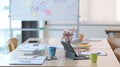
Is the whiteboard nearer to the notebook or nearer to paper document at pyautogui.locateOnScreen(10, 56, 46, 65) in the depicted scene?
the notebook

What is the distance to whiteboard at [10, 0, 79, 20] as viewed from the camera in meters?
5.21

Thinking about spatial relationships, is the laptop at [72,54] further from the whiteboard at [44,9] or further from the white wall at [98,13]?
the white wall at [98,13]

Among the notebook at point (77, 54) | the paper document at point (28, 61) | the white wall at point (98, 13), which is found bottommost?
the paper document at point (28, 61)

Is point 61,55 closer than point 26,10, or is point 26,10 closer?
point 61,55

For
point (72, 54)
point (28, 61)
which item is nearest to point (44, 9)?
point (72, 54)

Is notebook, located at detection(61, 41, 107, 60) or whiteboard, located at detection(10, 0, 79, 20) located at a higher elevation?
whiteboard, located at detection(10, 0, 79, 20)

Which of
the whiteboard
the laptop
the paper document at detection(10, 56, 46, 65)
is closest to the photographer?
the paper document at detection(10, 56, 46, 65)

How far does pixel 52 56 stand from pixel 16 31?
343cm

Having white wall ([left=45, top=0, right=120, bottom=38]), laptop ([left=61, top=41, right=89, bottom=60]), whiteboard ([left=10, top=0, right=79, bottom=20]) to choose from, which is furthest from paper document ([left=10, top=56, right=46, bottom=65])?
white wall ([left=45, top=0, right=120, bottom=38])

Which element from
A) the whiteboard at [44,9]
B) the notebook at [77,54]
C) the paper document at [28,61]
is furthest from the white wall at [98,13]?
the paper document at [28,61]

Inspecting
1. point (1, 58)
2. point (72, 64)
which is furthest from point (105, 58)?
point (1, 58)

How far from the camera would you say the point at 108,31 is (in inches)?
219

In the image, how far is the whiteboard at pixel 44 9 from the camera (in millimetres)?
5211

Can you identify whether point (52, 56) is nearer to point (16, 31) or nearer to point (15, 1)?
point (15, 1)
